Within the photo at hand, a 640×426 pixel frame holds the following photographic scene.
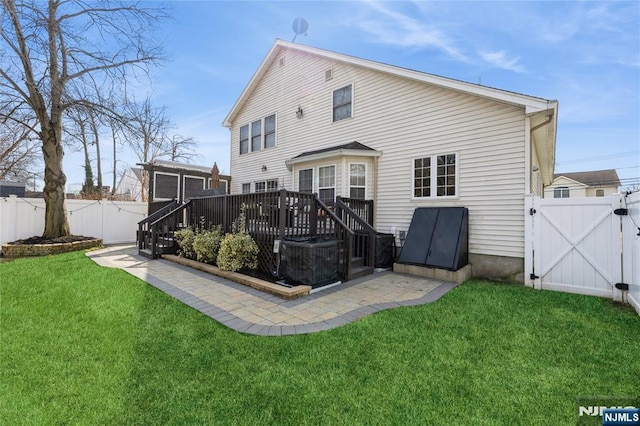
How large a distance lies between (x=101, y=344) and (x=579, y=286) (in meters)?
7.39

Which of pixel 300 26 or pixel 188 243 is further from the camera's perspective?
pixel 300 26

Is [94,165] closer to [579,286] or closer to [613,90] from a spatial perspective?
[579,286]

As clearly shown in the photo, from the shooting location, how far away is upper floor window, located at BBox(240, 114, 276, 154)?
11.6 meters

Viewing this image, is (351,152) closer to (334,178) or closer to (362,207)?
(334,178)

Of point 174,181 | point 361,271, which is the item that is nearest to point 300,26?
point 174,181

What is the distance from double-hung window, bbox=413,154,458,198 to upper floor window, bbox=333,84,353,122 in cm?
311

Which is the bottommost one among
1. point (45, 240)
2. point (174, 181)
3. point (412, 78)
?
point (45, 240)

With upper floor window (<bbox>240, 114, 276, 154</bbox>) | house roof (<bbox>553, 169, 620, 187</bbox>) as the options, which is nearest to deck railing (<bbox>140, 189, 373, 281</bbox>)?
upper floor window (<bbox>240, 114, 276, 154</bbox>)

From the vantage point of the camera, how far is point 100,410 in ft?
6.42

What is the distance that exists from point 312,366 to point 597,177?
151 feet

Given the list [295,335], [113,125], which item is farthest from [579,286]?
[113,125]

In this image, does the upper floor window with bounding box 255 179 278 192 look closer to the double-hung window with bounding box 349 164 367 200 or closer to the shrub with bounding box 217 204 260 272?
the double-hung window with bounding box 349 164 367 200

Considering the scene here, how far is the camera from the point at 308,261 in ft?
16.5

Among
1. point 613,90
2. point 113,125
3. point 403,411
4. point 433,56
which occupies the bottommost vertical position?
point 403,411
